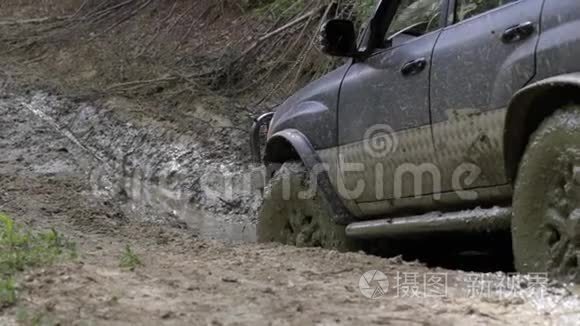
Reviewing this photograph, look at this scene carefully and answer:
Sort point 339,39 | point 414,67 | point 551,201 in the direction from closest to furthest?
point 551,201 → point 414,67 → point 339,39

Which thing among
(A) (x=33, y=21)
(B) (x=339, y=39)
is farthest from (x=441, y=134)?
(A) (x=33, y=21)

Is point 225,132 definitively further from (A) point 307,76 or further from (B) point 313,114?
(B) point 313,114

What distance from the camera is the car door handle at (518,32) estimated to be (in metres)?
3.58

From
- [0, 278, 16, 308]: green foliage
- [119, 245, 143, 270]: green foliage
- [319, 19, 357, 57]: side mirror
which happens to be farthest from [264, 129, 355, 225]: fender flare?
[0, 278, 16, 308]: green foliage

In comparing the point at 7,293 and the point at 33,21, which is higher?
the point at 33,21

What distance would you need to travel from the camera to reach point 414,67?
4.31 metres

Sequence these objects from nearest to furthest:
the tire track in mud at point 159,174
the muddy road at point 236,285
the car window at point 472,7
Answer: the muddy road at point 236,285 → the car window at point 472,7 → the tire track in mud at point 159,174

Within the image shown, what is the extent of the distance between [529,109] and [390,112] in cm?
102

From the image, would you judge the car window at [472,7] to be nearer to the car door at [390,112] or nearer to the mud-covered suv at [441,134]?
the mud-covered suv at [441,134]

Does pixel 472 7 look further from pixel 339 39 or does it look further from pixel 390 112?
pixel 339 39

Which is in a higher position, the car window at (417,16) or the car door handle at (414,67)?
the car window at (417,16)

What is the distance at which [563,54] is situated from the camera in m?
3.38

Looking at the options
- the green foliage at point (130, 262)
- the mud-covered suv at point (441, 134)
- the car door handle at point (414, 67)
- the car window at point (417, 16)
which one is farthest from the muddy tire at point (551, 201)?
the green foliage at point (130, 262)

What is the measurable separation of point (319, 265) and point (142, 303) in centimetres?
117
